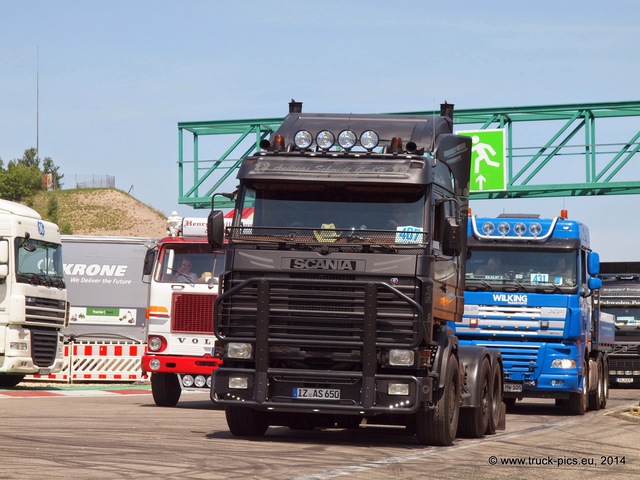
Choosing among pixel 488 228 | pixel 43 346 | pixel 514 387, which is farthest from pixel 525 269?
pixel 43 346

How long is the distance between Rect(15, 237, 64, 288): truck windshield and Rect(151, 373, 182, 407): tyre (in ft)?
16.3

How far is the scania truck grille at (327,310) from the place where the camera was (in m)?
12.9

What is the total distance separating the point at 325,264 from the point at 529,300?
8.49m

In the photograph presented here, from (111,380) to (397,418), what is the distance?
1646 centimetres

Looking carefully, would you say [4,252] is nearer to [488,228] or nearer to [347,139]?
[488,228]

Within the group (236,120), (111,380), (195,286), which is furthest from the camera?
(236,120)

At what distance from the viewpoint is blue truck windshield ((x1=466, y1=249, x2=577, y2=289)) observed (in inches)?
823

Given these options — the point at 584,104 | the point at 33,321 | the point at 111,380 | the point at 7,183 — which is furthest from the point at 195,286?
the point at 7,183

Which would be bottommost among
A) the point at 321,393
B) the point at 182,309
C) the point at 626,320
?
the point at 321,393

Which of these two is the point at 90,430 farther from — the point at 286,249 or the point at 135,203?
the point at 135,203

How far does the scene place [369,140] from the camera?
A: 1395cm

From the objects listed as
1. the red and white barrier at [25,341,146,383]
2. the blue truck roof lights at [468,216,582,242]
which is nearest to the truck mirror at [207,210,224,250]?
the blue truck roof lights at [468,216,582,242]

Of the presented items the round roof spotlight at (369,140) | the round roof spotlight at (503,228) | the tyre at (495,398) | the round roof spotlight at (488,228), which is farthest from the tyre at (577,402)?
the round roof spotlight at (369,140)

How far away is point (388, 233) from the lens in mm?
13297
